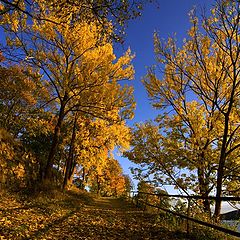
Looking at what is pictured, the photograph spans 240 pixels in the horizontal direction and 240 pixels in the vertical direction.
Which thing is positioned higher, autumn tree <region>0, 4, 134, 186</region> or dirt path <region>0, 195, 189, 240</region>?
autumn tree <region>0, 4, 134, 186</region>

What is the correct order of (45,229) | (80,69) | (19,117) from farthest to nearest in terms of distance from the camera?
(19,117) < (80,69) < (45,229)

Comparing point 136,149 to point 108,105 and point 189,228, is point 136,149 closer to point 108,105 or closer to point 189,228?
point 108,105

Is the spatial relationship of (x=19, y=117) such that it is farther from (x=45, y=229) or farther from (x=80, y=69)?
(x=45, y=229)

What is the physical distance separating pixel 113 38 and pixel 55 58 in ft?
26.7

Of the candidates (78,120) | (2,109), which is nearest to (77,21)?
(78,120)

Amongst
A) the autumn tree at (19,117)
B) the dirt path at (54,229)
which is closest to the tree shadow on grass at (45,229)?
the dirt path at (54,229)

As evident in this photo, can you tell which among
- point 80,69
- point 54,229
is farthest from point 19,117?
point 54,229

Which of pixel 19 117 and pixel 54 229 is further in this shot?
pixel 19 117

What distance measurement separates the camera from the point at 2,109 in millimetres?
25484

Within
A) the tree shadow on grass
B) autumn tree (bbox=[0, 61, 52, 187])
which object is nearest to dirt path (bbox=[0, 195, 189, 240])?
the tree shadow on grass

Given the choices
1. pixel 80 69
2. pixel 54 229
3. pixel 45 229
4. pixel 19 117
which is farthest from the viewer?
pixel 19 117

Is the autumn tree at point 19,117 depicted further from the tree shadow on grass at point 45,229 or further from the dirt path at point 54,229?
the tree shadow on grass at point 45,229

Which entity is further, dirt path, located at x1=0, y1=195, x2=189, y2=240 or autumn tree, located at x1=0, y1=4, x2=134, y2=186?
autumn tree, located at x1=0, y1=4, x2=134, y2=186

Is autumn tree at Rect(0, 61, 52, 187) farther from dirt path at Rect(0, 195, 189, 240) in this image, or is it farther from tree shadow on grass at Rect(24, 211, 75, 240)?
tree shadow on grass at Rect(24, 211, 75, 240)
